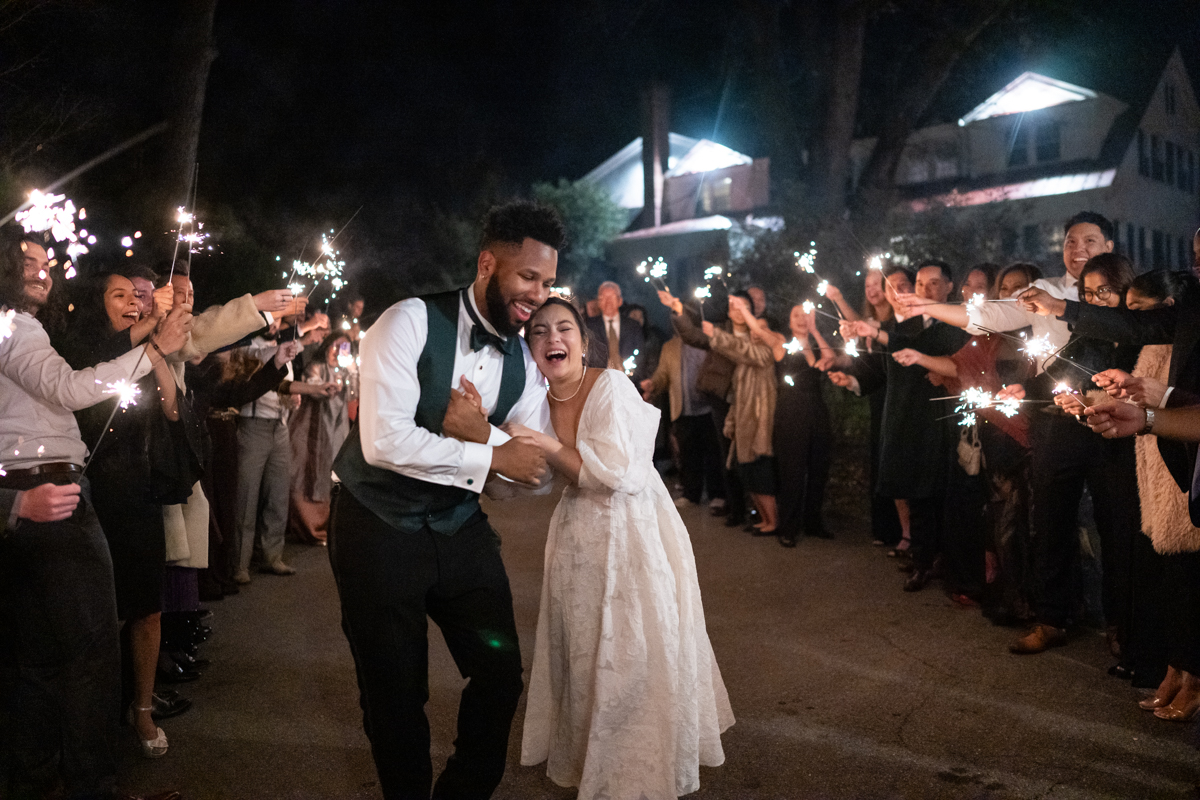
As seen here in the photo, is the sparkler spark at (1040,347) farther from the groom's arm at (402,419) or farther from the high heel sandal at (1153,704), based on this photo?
the groom's arm at (402,419)

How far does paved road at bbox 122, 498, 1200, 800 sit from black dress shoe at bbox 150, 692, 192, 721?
81 mm

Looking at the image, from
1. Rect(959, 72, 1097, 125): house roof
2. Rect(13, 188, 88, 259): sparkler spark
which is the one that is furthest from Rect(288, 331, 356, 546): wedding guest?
Rect(959, 72, 1097, 125): house roof

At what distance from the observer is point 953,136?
89.9 ft

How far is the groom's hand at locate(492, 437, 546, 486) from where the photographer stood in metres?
3.22

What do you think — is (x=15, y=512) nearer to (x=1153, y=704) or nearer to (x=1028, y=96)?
(x=1153, y=704)

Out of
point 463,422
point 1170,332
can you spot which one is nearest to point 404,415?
point 463,422

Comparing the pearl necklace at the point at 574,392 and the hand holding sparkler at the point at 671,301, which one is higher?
the hand holding sparkler at the point at 671,301

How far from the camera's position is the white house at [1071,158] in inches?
995

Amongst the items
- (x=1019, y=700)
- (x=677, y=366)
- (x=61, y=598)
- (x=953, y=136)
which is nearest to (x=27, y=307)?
(x=61, y=598)

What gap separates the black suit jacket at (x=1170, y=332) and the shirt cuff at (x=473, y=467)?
295 cm

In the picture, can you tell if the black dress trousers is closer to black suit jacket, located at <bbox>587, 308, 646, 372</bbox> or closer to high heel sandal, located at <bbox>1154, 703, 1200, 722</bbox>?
high heel sandal, located at <bbox>1154, 703, 1200, 722</bbox>

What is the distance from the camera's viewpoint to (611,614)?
371 centimetres

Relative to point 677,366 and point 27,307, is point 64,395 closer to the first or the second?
point 27,307

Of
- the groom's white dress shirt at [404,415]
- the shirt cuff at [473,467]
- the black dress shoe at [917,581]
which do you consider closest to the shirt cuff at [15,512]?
the groom's white dress shirt at [404,415]
